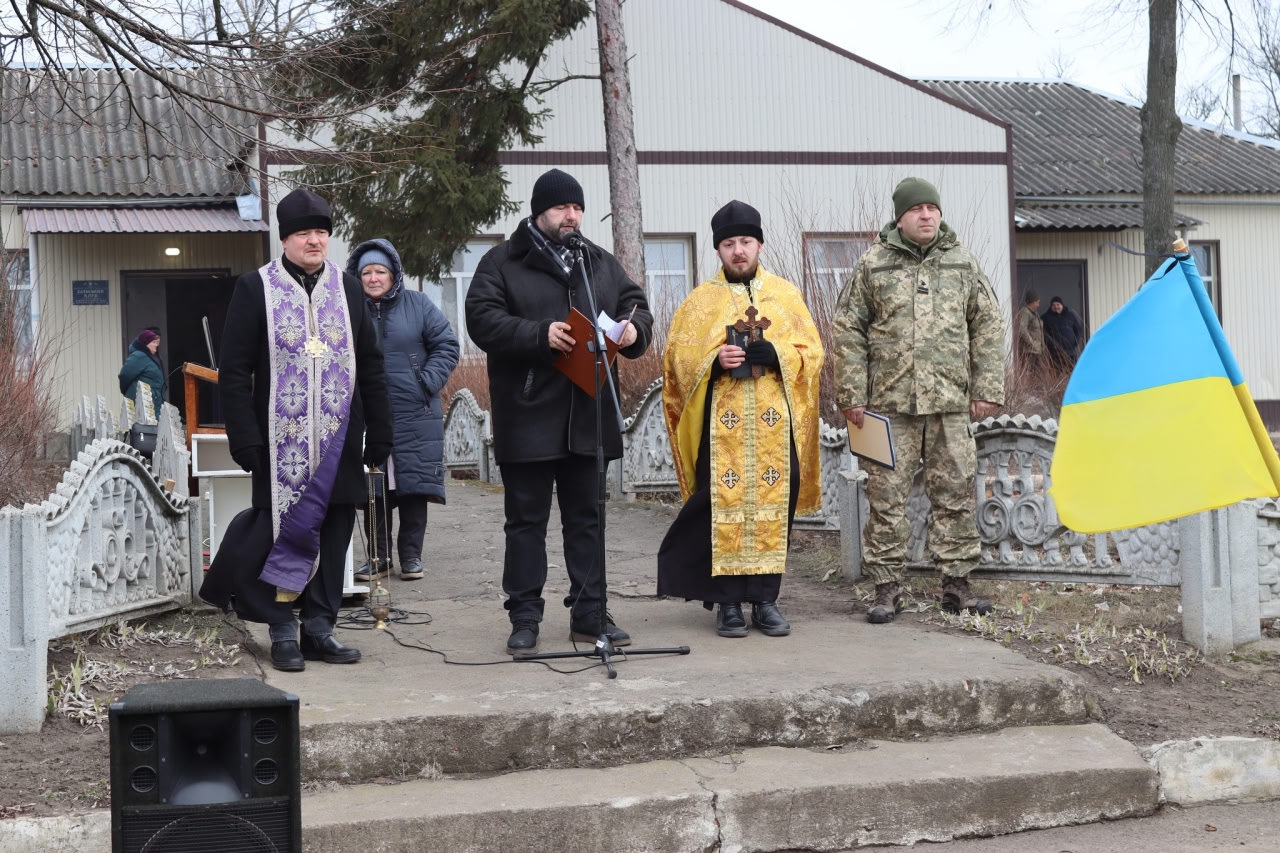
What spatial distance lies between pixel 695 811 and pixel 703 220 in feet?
55.5

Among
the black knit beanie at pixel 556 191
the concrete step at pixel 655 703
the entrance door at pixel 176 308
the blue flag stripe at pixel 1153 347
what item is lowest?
the concrete step at pixel 655 703

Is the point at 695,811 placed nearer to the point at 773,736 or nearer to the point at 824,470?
the point at 773,736

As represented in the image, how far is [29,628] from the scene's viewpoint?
473 cm

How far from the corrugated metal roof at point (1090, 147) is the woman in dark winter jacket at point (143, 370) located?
14.1 metres

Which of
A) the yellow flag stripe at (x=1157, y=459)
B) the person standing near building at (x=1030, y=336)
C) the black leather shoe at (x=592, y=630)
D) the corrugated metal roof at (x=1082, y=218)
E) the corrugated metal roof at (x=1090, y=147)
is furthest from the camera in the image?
the corrugated metal roof at (x=1090, y=147)

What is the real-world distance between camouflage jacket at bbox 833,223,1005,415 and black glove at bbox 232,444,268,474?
2.59m

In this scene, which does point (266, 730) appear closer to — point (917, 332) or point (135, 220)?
point (917, 332)

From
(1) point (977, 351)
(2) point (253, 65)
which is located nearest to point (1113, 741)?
(1) point (977, 351)

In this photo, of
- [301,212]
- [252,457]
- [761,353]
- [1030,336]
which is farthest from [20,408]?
[1030,336]

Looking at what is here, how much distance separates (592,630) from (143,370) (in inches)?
380

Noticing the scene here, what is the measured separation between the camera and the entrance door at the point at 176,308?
19500 millimetres

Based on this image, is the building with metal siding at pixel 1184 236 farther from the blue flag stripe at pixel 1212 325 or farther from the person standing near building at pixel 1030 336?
the blue flag stripe at pixel 1212 325

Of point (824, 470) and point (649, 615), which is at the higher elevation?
point (824, 470)

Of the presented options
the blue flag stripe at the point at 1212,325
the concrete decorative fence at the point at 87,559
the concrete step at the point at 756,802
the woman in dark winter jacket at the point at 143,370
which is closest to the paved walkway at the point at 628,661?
the concrete step at the point at 756,802
